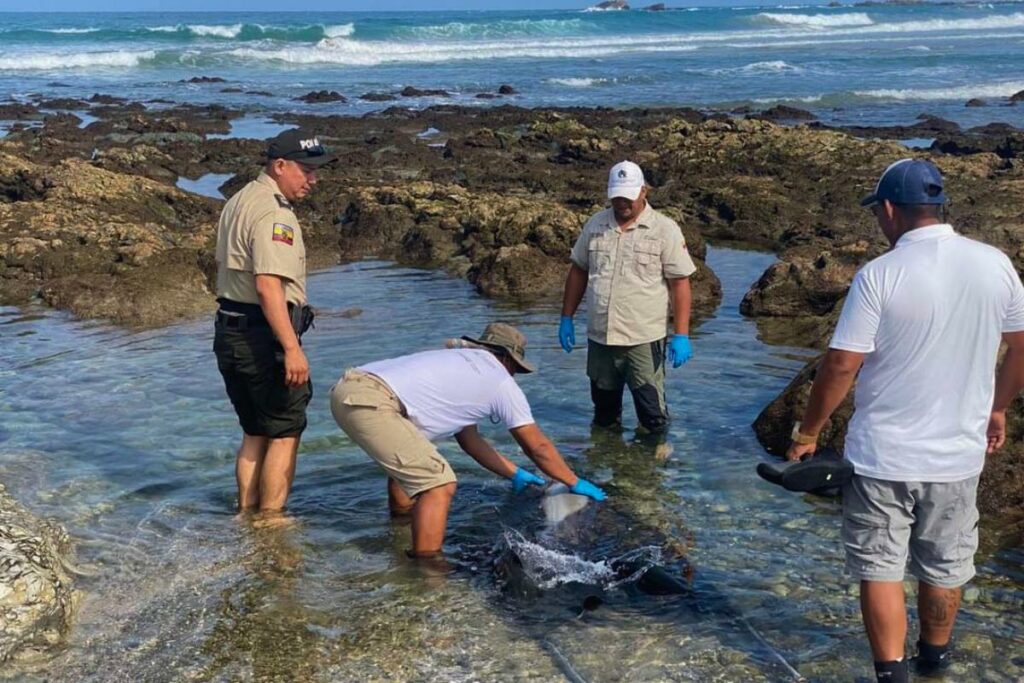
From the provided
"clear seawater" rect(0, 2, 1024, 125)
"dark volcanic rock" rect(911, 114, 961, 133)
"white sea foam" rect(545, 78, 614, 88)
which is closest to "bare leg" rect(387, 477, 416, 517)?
"dark volcanic rock" rect(911, 114, 961, 133)

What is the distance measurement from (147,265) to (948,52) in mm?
51445

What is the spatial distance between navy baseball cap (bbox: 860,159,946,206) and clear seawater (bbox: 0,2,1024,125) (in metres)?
27.4

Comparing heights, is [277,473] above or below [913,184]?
below

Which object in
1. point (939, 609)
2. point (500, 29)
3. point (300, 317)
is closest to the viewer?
point (939, 609)

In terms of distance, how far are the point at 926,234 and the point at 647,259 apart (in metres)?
3.39

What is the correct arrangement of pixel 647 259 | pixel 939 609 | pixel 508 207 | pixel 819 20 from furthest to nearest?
1. pixel 819 20
2. pixel 508 207
3. pixel 647 259
4. pixel 939 609

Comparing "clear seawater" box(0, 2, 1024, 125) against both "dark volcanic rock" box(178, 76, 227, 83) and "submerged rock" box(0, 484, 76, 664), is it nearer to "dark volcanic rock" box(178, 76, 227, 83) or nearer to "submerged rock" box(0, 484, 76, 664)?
"dark volcanic rock" box(178, 76, 227, 83)

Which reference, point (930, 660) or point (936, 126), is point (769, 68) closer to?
point (936, 126)

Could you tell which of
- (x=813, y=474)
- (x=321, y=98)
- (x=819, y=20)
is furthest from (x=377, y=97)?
(x=819, y=20)

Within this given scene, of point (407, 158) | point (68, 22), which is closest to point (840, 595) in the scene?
point (407, 158)

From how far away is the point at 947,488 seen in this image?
4309mm

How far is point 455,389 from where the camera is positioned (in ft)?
19.3

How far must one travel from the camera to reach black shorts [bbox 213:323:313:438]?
20.4 feet

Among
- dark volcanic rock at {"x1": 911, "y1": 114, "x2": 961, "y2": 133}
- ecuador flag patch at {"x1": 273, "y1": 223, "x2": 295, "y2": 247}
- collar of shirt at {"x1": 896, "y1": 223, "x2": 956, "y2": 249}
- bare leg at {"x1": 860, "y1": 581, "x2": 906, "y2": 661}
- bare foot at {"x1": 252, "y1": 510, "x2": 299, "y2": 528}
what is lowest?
bare foot at {"x1": 252, "y1": 510, "x2": 299, "y2": 528}
